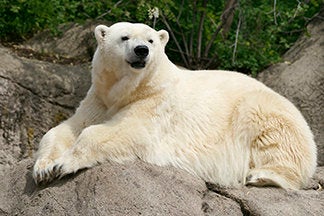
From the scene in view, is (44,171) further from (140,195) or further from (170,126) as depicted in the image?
(170,126)

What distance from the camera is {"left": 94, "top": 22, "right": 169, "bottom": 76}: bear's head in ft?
14.9

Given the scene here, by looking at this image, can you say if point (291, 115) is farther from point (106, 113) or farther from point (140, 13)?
point (140, 13)

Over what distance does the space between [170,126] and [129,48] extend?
687 mm

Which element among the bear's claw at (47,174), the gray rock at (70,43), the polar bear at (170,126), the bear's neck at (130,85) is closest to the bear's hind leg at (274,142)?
the polar bear at (170,126)

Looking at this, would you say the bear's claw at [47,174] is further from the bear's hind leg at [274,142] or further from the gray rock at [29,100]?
the gray rock at [29,100]

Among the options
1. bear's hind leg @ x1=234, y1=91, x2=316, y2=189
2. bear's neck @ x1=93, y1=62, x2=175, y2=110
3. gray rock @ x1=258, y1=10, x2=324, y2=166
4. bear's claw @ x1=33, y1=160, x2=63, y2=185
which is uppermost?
bear's neck @ x1=93, y1=62, x2=175, y2=110

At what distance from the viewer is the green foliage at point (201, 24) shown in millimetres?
7949

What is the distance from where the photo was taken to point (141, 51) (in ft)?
14.8

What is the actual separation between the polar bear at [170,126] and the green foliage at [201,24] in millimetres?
2866

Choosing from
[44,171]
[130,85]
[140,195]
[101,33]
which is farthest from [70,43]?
[140,195]

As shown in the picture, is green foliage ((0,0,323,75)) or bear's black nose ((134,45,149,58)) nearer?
bear's black nose ((134,45,149,58))

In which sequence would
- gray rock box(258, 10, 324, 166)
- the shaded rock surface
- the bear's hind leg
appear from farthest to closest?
gray rock box(258, 10, 324, 166)
the bear's hind leg
the shaded rock surface

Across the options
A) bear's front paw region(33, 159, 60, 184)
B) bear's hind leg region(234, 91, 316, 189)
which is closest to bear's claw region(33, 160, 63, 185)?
bear's front paw region(33, 159, 60, 184)

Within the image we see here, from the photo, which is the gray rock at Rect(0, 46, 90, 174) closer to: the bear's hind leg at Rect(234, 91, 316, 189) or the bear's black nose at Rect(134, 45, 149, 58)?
the bear's black nose at Rect(134, 45, 149, 58)
